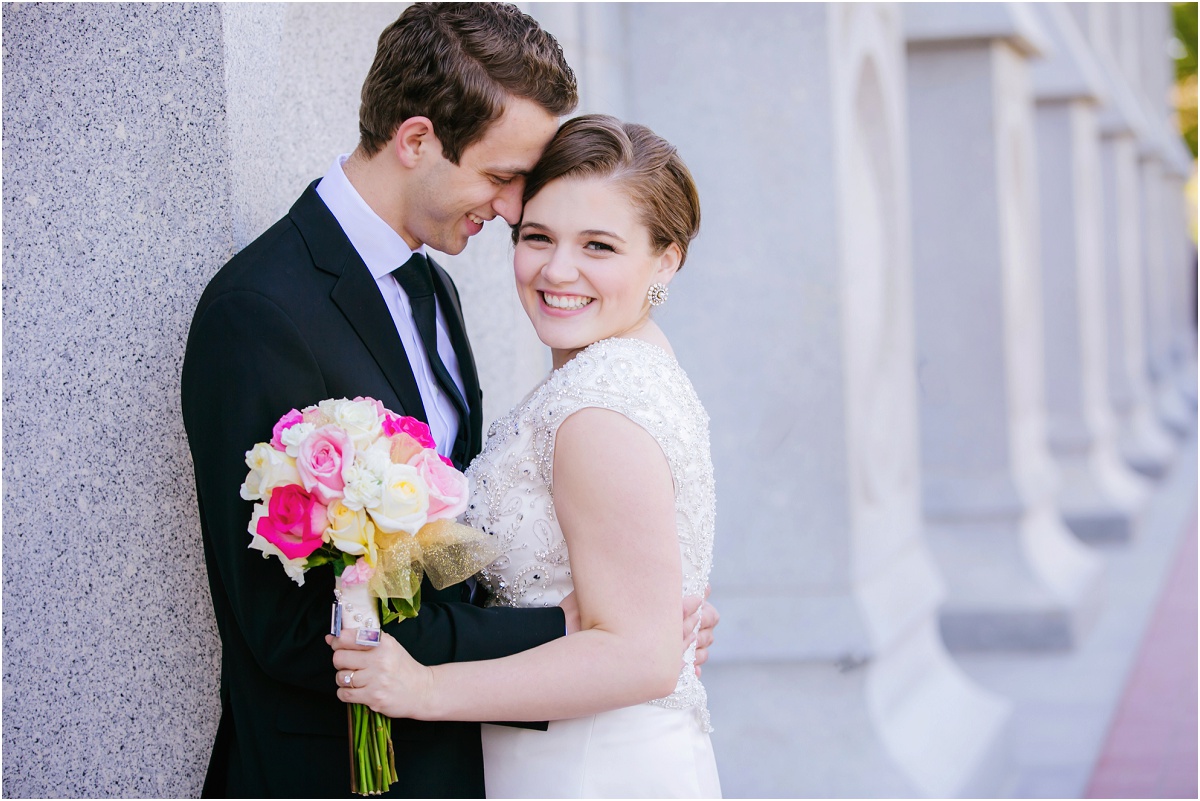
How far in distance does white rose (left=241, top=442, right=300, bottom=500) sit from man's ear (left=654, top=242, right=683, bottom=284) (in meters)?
0.97

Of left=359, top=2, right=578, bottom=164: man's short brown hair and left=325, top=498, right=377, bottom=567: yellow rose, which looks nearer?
left=325, top=498, right=377, bottom=567: yellow rose

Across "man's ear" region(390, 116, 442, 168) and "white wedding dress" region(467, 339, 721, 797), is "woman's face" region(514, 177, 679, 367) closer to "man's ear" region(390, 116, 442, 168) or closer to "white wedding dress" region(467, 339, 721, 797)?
"white wedding dress" region(467, 339, 721, 797)

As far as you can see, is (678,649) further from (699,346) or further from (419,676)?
(699,346)

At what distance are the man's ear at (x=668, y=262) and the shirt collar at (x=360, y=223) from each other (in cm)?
55

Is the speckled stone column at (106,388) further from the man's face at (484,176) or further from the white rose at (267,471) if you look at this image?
the white rose at (267,471)

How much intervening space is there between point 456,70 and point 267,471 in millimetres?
952

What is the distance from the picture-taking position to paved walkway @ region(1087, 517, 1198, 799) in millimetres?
5461

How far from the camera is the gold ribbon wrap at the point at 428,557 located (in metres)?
1.96

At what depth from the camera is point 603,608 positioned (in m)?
2.17

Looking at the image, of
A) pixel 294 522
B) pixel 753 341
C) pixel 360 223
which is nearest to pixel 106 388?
pixel 360 223

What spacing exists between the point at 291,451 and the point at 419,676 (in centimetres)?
48

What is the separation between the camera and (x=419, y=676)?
6.88ft

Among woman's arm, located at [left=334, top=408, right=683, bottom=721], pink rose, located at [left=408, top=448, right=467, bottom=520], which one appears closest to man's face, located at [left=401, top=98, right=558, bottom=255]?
woman's arm, located at [left=334, top=408, right=683, bottom=721]

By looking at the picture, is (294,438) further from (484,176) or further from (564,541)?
(484,176)
